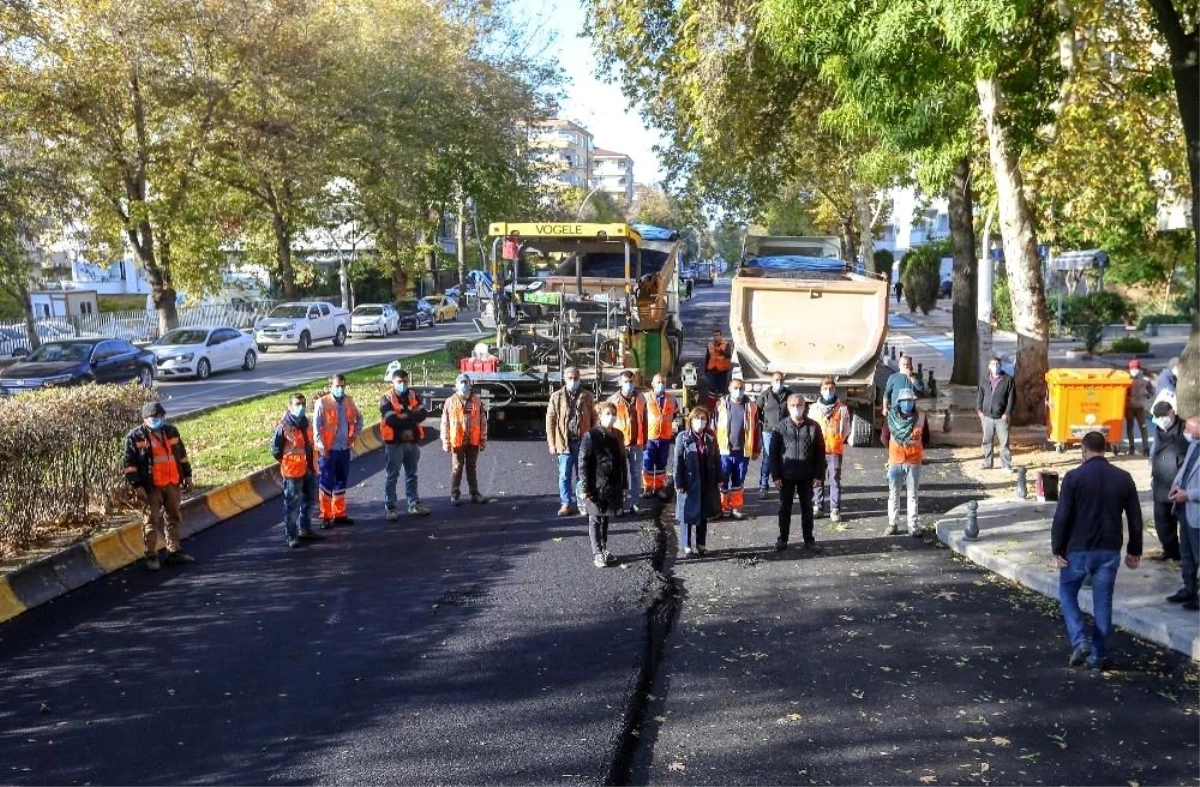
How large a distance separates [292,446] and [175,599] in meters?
2.09

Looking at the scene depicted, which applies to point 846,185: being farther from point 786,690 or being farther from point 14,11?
point 786,690

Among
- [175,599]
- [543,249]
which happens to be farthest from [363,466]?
[175,599]

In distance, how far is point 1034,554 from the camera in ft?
33.4

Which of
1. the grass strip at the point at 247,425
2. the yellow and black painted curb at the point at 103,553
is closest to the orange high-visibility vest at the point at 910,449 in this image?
the yellow and black painted curb at the point at 103,553

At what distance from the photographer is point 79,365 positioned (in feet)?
78.8

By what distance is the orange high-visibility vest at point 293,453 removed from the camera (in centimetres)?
1069

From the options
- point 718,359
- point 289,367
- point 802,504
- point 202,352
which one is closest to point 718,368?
point 718,359

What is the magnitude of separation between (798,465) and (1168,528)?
3.18 m

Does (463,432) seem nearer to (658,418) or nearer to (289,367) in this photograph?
(658,418)

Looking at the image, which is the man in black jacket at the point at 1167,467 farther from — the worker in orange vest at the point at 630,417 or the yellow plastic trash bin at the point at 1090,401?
the yellow plastic trash bin at the point at 1090,401

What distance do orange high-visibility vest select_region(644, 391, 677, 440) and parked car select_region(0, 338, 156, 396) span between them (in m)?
15.0

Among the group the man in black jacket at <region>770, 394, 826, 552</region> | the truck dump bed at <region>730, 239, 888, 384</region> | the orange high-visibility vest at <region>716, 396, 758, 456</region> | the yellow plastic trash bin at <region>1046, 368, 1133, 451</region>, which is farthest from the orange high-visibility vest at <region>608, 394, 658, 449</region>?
the yellow plastic trash bin at <region>1046, 368, 1133, 451</region>

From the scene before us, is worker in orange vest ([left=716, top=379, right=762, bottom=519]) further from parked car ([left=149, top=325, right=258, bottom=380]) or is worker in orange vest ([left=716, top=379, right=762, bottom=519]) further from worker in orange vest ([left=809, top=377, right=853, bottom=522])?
parked car ([left=149, top=325, right=258, bottom=380])

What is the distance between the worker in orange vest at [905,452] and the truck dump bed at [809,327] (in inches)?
221
